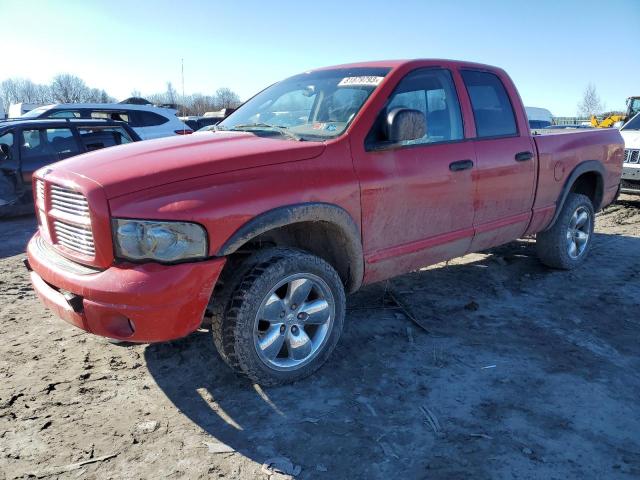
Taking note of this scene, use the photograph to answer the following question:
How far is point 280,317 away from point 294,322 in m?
0.11

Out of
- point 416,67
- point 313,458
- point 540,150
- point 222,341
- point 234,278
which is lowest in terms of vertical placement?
point 313,458

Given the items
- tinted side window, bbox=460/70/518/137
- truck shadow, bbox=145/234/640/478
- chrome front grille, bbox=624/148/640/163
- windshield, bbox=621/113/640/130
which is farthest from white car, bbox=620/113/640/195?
tinted side window, bbox=460/70/518/137

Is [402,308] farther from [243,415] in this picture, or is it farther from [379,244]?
[243,415]

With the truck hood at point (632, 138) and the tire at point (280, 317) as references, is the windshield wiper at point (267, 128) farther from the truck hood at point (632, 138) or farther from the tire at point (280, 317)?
the truck hood at point (632, 138)

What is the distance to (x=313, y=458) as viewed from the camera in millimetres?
2426

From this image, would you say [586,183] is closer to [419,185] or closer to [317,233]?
[419,185]

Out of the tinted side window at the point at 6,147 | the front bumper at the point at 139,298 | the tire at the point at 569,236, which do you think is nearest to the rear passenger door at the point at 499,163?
the tire at the point at 569,236

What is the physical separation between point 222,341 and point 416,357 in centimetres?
133

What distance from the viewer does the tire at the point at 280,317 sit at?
2.79m

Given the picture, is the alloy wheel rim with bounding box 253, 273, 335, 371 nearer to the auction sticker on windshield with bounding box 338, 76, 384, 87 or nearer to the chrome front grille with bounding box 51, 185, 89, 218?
the chrome front grille with bounding box 51, 185, 89, 218

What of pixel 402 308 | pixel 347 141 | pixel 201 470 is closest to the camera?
pixel 201 470

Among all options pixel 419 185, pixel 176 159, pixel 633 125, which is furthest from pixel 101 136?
pixel 633 125

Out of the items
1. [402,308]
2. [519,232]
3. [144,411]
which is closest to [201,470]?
[144,411]

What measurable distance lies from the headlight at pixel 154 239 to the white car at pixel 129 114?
8.76m
